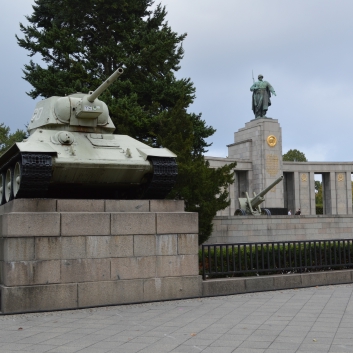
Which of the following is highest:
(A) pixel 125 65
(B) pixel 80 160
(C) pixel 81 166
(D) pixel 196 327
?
(A) pixel 125 65

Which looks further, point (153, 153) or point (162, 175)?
point (153, 153)

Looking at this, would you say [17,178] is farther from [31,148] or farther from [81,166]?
[81,166]

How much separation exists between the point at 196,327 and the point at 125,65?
1983cm

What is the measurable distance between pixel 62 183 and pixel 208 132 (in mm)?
17080

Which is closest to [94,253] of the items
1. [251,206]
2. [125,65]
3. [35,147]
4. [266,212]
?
[35,147]

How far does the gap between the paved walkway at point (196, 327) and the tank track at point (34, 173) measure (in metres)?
2.11

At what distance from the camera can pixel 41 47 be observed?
84.5ft

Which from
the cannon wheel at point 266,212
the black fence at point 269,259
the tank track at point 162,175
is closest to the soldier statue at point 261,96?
the cannon wheel at point 266,212

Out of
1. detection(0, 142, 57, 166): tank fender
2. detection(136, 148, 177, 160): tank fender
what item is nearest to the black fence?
detection(136, 148, 177, 160): tank fender

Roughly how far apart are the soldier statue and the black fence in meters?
27.4

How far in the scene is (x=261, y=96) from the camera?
39750 millimetres

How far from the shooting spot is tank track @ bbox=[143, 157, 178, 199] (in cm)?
1030

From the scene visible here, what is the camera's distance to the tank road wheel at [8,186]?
10.4 m

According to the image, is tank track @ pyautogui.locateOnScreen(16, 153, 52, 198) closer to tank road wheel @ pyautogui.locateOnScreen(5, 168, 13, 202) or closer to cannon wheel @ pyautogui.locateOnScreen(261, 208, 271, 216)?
tank road wheel @ pyautogui.locateOnScreen(5, 168, 13, 202)
